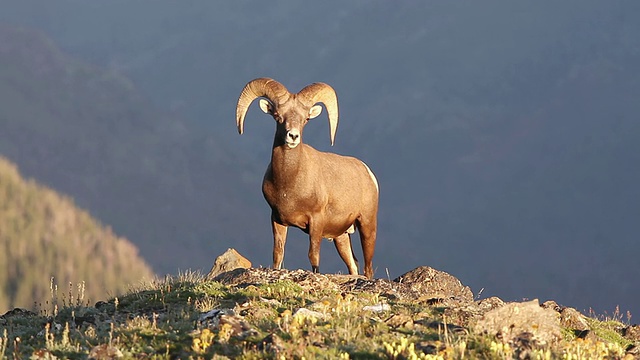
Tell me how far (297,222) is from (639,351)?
7.09 metres

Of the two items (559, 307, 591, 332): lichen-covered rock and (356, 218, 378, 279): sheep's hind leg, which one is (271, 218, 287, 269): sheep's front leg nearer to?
(356, 218, 378, 279): sheep's hind leg

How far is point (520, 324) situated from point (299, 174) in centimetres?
738

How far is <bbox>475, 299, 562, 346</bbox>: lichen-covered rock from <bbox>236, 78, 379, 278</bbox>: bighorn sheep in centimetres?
672

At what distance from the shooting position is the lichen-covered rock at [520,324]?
954 cm

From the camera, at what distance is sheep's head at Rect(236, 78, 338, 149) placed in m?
15.9

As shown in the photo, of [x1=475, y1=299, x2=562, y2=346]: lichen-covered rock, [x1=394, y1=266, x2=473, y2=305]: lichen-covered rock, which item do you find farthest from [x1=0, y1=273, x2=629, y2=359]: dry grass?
[x1=394, y1=266, x2=473, y2=305]: lichen-covered rock

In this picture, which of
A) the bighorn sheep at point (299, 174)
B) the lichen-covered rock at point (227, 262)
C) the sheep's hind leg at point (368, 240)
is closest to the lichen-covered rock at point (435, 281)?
the bighorn sheep at point (299, 174)

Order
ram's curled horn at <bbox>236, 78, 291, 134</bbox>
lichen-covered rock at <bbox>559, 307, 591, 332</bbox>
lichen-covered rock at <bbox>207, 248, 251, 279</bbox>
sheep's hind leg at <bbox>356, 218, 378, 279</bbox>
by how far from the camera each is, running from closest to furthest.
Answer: lichen-covered rock at <bbox>559, 307, 591, 332</bbox>
ram's curled horn at <bbox>236, 78, 291, 134</bbox>
lichen-covered rock at <bbox>207, 248, 251, 279</bbox>
sheep's hind leg at <bbox>356, 218, 378, 279</bbox>

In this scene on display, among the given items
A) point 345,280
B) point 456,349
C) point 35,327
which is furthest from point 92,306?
point 456,349

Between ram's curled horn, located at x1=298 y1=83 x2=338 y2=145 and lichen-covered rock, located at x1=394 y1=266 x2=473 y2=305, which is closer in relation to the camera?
ram's curled horn, located at x1=298 y1=83 x2=338 y2=145

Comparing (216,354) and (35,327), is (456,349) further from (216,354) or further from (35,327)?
(35,327)

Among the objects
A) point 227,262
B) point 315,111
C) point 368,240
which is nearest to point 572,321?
point 368,240

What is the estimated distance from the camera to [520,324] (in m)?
9.86

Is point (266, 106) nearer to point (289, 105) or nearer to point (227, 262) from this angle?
point (289, 105)
